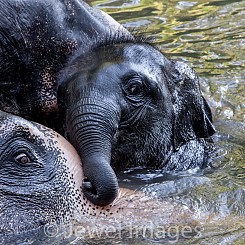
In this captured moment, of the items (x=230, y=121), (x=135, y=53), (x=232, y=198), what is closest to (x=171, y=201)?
(x=232, y=198)

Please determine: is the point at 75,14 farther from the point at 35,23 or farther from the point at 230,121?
the point at 230,121

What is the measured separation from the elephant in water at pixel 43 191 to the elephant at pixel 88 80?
587 millimetres

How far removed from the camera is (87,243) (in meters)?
6.30

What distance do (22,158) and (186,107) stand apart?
2485mm

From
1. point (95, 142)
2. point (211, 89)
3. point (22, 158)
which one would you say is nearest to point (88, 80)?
point (95, 142)

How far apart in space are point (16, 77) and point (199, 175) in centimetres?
183

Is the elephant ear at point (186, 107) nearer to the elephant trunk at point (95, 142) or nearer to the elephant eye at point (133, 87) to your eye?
the elephant eye at point (133, 87)

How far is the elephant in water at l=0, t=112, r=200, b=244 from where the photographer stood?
634cm

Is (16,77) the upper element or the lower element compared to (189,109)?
upper

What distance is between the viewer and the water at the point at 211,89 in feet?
22.9

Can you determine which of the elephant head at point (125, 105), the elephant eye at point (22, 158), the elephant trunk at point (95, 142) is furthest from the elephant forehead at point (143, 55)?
the elephant eye at point (22, 158)

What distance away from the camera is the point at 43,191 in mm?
6512

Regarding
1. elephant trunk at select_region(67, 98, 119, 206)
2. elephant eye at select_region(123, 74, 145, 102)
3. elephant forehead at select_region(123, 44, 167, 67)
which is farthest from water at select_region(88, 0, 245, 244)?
elephant forehead at select_region(123, 44, 167, 67)

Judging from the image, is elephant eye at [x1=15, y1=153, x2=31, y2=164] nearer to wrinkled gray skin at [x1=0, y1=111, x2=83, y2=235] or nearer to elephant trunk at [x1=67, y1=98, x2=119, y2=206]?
wrinkled gray skin at [x1=0, y1=111, x2=83, y2=235]
